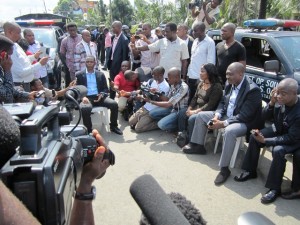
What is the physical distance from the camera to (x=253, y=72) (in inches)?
198

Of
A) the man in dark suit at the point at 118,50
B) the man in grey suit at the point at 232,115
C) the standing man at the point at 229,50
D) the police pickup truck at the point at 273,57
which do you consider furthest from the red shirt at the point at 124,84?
the police pickup truck at the point at 273,57

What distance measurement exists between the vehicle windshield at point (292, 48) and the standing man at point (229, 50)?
565mm

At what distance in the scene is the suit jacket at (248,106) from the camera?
13.0 feet

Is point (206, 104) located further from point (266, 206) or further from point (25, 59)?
point (25, 59)

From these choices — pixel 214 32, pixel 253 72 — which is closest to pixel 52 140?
pixel 253 72

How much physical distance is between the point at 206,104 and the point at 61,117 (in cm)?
357

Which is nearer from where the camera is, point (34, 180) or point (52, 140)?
point (34, 180)

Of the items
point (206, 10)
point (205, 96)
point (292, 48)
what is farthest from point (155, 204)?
point (206, 10)

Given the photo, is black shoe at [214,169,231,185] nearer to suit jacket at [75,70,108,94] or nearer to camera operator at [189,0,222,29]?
suit jacket at [75,70,108,94]

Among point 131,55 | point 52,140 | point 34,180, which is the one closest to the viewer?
point 34,180

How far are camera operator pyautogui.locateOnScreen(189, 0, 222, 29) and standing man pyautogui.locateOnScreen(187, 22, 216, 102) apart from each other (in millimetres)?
1511

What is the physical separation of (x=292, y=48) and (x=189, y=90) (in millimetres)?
1751

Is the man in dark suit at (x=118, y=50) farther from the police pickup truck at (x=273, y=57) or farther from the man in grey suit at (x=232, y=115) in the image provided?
the man in grey suit at (x=232, y=115)

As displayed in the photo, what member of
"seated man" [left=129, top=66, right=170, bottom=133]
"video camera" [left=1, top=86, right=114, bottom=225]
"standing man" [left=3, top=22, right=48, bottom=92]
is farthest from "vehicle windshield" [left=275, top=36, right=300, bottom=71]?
"video camera" [left=1, top=86, right=114, bottom=225]
